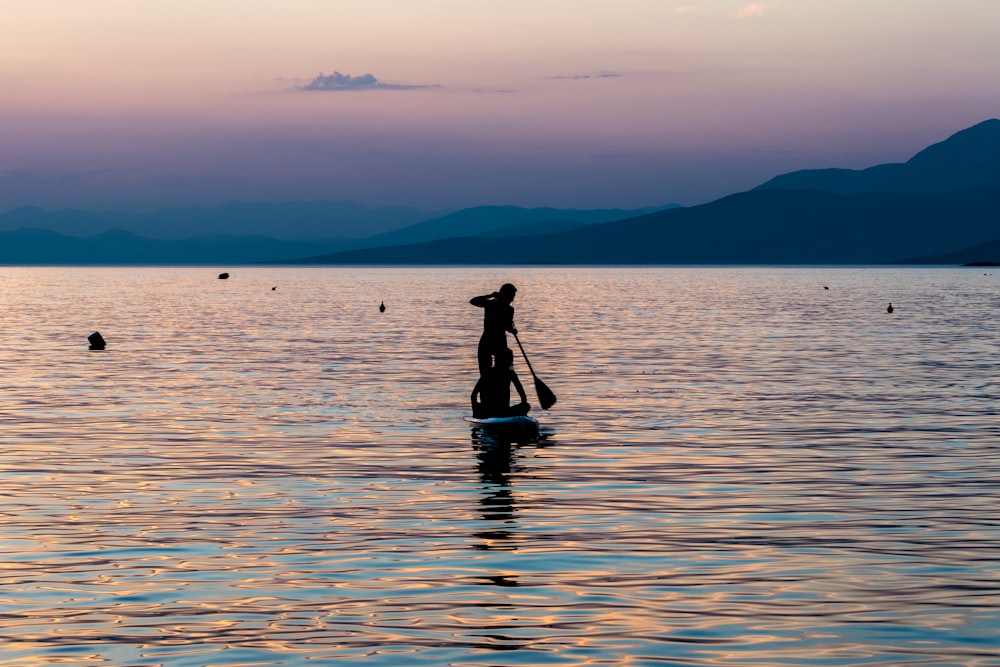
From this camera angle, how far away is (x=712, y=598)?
13195 mm

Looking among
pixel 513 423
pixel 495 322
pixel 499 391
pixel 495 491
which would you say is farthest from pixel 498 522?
pixel 499 391

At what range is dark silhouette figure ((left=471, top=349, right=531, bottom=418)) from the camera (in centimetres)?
2788

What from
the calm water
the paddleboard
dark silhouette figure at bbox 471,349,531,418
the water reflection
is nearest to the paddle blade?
the calm water

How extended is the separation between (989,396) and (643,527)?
66.1 feet

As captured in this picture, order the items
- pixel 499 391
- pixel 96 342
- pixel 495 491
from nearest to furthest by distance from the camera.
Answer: pixel 495 491 → pixel 499 391 → pixel 96 342

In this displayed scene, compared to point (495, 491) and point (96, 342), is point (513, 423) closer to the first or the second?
point (495, 491)

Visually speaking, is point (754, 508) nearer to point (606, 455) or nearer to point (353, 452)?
point (606, 455)

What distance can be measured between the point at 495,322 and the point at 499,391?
5.13ft

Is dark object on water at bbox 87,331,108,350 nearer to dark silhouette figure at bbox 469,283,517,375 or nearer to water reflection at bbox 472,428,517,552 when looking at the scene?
water reflection at bbox 472,428,517,552

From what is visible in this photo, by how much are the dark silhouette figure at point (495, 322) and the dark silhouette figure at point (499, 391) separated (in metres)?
0.14

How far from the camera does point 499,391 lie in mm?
28297

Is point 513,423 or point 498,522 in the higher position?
point 513,423

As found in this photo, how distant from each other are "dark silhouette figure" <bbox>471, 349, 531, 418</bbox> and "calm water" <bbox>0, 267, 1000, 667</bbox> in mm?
705

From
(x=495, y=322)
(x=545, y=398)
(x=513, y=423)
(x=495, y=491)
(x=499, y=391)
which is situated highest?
(x=495, y=322)
